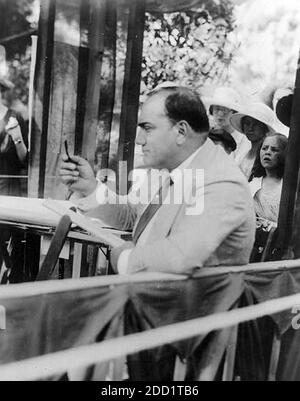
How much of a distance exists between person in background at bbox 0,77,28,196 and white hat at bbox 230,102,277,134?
84 centimetres

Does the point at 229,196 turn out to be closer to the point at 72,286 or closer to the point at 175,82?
the point at 175,82

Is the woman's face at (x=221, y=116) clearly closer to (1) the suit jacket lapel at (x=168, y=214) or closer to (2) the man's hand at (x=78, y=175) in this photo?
(1) the suit jacket lapel at (x=168, y=214)

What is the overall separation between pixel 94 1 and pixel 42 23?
0.69ft

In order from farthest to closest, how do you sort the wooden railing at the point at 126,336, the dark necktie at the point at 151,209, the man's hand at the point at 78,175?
the dark necktie at the point at 151,209 → the man's hand at the point at 78,175 → the wooden railing at the point at 126,336

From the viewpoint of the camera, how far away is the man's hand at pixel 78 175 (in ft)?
6.33

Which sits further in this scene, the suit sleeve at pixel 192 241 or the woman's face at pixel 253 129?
the woman's face at pixel 253 129

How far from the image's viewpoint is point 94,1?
1.91 m

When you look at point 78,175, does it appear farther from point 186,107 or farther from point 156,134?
point 186,107

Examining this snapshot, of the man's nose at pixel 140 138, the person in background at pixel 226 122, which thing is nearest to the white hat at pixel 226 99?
the person in background at pixel 226 122

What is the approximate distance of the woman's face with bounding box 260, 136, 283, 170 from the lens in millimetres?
2271

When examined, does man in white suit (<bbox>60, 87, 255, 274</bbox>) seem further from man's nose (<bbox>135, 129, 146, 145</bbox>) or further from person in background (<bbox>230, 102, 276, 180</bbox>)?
person in background (<bbox>230, 102, 276, 180</bbox>)

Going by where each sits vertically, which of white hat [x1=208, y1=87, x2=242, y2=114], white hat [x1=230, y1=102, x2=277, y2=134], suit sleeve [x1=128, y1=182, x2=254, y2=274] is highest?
white hat [x1=208, y1=87, x2=242, y2=114]

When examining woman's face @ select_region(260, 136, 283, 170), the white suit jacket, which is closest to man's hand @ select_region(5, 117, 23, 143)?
the white suit jacket

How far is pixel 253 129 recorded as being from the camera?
2.24m
